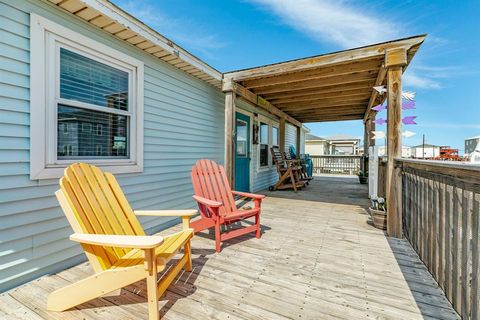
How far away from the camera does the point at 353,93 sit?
5.19 metres

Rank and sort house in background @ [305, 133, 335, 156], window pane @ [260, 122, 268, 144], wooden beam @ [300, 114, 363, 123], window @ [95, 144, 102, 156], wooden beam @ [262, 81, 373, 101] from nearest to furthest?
window @ [95, 144, 102, 156]
wooden beam @ [262, 81, 373, 101]
window pane @ [260, 122, 268, 144]
wooden beam @ [300, 114, 363, 123]
house in background @ [305, 133, 335, 156]

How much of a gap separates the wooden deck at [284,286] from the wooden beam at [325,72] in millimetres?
2592

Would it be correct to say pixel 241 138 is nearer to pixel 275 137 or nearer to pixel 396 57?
pixel 275 137

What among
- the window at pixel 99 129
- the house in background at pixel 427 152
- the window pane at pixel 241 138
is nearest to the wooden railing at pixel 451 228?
the window at pixel 99 129

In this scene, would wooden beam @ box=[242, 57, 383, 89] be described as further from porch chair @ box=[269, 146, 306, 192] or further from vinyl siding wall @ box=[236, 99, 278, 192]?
porch chair @ box=[269, 146, 306, 192]

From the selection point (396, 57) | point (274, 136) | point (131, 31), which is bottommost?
point (274, 136)

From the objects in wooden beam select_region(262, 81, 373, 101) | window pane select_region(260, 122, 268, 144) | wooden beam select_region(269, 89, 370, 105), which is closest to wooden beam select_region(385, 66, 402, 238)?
wooden beam select_region(262, 81, 373, 101)

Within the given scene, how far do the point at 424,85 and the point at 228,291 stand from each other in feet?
98.4

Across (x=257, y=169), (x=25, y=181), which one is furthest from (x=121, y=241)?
(x=257, y=169)

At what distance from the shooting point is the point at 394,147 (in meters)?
2.87

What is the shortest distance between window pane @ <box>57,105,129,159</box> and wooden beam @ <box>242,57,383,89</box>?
2694mm

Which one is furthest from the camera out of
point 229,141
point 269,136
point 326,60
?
point 269,136

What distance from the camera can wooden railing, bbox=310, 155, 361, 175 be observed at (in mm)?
12547

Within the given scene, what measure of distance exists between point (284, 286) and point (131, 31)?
9.98ft
